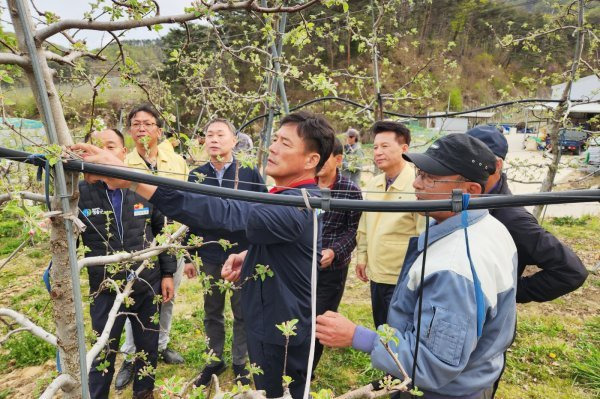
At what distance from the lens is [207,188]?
110cm

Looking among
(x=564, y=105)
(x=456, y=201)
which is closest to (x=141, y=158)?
(x=456, y=201)

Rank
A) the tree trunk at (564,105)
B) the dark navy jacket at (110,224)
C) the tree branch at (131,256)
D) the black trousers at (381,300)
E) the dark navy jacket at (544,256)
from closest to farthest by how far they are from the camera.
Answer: the tree branch at (131,256) → the dark navy jacket at (544,256) → the dark navy jacket at (110,224) → the black trousers at (381,300) → the tree trunk at (564,105)

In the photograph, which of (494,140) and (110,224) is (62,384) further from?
A: (494,140)

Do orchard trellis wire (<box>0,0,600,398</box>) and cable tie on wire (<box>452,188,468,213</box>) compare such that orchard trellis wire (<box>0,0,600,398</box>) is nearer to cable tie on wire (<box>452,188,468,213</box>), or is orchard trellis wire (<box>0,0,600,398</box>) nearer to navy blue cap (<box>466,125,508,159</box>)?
cable tie on wire (<box>452,188,468,213</box>)

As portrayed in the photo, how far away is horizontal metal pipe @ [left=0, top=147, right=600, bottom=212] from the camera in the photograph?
1000 millimetres

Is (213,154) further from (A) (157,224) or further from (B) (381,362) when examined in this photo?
(B) (381,362)

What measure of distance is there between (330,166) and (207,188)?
2.37 meters

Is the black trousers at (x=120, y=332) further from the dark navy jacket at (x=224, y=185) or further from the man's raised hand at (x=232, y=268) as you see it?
the man's raised hand at (x=232, y=268)

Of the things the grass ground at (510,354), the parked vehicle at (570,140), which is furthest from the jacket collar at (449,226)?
the parked vehicle at (570,140)

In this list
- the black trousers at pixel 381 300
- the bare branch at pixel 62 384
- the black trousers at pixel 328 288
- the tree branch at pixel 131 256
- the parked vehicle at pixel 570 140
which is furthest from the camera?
the parked vehicle at pixel 570 140

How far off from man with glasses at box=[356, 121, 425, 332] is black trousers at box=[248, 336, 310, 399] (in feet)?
3.53

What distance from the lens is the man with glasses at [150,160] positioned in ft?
10.6

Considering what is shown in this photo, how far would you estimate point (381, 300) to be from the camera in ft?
10.5

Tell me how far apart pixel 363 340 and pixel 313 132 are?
1031 millimetres
